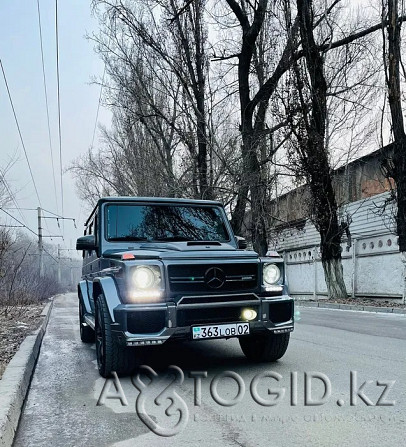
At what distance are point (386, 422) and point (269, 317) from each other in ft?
5.55

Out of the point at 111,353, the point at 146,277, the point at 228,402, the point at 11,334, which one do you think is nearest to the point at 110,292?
the point at 146,277

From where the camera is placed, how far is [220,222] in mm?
6395

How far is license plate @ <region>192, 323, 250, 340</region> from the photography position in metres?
4.65

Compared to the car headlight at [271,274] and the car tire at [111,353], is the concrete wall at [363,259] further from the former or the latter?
the car tire at [111,353]

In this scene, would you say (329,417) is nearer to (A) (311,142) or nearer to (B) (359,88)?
(A) (311,142)

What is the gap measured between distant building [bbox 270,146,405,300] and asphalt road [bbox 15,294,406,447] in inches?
376

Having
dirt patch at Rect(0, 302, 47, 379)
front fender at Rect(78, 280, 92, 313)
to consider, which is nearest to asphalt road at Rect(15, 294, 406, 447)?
A: dirt patch at Rect(0, 302, 47, 379)

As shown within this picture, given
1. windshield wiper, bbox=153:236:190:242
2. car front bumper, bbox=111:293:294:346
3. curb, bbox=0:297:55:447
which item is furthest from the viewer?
windshield wiper, bbox=153:236:190:242

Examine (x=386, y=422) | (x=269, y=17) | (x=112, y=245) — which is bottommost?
(x=386, y=422)

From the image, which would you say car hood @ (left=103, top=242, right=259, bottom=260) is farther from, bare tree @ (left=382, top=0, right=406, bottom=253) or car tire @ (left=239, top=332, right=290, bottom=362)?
bare tree @ (left=382, top=0, right=406, bottom=253)

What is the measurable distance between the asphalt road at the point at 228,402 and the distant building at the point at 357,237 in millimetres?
9540

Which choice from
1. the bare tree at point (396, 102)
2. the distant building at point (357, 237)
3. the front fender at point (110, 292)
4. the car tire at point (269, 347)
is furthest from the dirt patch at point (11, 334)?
the distant building at point (357, 237)

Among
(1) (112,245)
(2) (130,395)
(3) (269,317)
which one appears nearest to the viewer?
(2) (130,395)

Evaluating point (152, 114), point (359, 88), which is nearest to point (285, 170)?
point (359, 88)
